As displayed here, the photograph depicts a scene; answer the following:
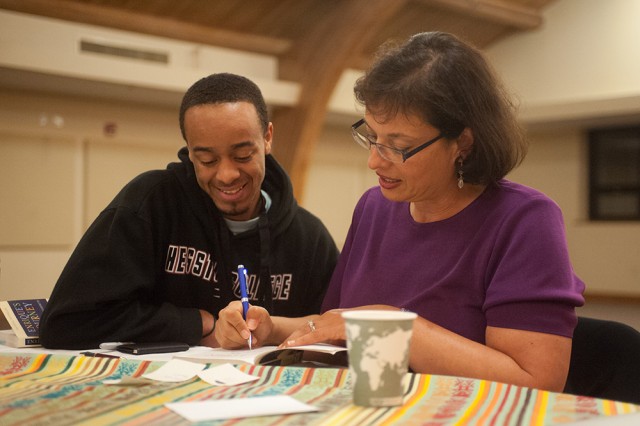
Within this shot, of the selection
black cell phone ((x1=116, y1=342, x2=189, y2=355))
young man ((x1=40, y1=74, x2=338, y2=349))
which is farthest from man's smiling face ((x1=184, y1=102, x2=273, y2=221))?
black cell phone ((x1=116, y1=342, x2=189, y2=355))

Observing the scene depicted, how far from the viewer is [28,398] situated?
104cm

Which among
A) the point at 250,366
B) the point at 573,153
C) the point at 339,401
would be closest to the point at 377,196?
the point at 250,366

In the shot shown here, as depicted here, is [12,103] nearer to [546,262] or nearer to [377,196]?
[377,196]

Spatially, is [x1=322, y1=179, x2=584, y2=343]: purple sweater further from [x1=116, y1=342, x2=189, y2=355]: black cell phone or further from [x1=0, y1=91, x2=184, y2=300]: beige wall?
[x1=0, y1=91, x2=184, y2=300]: beige wall

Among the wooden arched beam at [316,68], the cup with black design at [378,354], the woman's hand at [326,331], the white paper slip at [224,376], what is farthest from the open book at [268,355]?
the wooden arched beam at [316,68]

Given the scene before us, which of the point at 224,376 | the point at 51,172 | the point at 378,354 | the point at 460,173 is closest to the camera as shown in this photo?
the point at 378,354

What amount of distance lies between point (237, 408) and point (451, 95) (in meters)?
0.90

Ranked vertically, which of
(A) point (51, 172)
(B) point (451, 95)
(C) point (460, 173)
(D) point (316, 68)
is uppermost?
(D) point (316, 68)

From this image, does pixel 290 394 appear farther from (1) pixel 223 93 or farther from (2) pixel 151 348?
(1) pixel 223 93

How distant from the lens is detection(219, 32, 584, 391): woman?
1416 millimetres

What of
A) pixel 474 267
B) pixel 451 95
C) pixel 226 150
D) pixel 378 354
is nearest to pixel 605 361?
pixel 474 267

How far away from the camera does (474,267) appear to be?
1.60 m

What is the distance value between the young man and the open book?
0.73 feet

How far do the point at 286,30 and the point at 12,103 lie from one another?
9.00 ft
